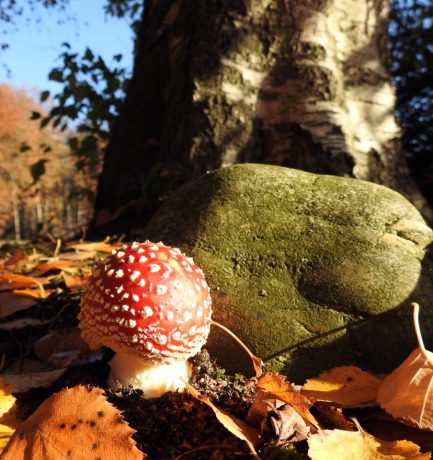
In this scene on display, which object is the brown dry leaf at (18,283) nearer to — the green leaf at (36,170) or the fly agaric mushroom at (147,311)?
the fly agaric mushroom at (147,311)

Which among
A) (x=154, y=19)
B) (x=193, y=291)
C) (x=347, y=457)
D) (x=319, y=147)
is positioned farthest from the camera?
(x=154, y=19)

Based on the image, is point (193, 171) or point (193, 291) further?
point (193, 171)

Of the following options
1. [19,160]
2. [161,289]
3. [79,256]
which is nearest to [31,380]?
[161,289]

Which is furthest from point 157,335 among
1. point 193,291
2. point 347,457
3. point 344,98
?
point 344,98

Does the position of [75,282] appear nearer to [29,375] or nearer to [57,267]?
[57,267]

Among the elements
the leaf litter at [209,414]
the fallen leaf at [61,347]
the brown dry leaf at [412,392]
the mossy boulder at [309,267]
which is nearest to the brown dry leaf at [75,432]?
the leaf litter at [209,414]

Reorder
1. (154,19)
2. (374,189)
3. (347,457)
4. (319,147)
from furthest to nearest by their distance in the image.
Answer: (154,19)
(319,147)
(374,189)
(347,457)

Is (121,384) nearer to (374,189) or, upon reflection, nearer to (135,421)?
(135,421)

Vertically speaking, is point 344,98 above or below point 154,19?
below
